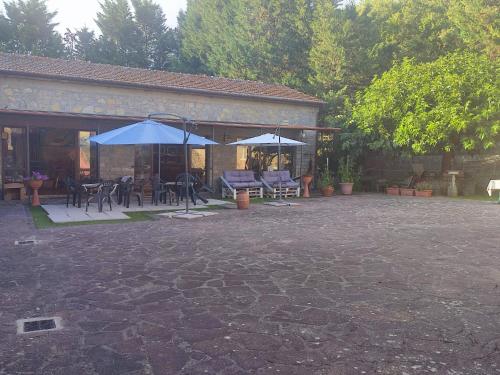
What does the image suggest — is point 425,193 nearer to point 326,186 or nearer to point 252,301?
point 326,186

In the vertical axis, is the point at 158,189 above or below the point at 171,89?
below

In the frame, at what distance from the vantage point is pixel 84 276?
4789mm

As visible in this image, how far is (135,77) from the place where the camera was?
1512 centimetres

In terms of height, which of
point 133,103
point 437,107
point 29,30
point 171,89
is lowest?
point 437,107

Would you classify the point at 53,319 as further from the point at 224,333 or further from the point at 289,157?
the point at 289,157

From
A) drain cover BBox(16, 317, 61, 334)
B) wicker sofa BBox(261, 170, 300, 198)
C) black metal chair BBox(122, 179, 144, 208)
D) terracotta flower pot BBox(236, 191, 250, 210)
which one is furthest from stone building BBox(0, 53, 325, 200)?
drain cover BBox(16, 317, 61, 334)

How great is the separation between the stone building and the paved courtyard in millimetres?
5958

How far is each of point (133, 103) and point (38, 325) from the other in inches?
464

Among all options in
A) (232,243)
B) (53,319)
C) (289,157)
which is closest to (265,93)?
(289,157)

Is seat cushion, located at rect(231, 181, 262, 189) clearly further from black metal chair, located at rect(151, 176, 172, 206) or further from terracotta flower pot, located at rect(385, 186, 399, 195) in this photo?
terracotta flower pot, located at rect(385, 186, 399, 195)

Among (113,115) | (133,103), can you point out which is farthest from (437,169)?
(113,115)

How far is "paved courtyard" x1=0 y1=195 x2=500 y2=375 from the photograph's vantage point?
2895 millimetres

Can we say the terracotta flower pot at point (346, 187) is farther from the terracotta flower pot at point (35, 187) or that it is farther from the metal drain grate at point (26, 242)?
the metal drain grate at point (26, 242)

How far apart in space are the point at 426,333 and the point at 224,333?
62.0 inches
